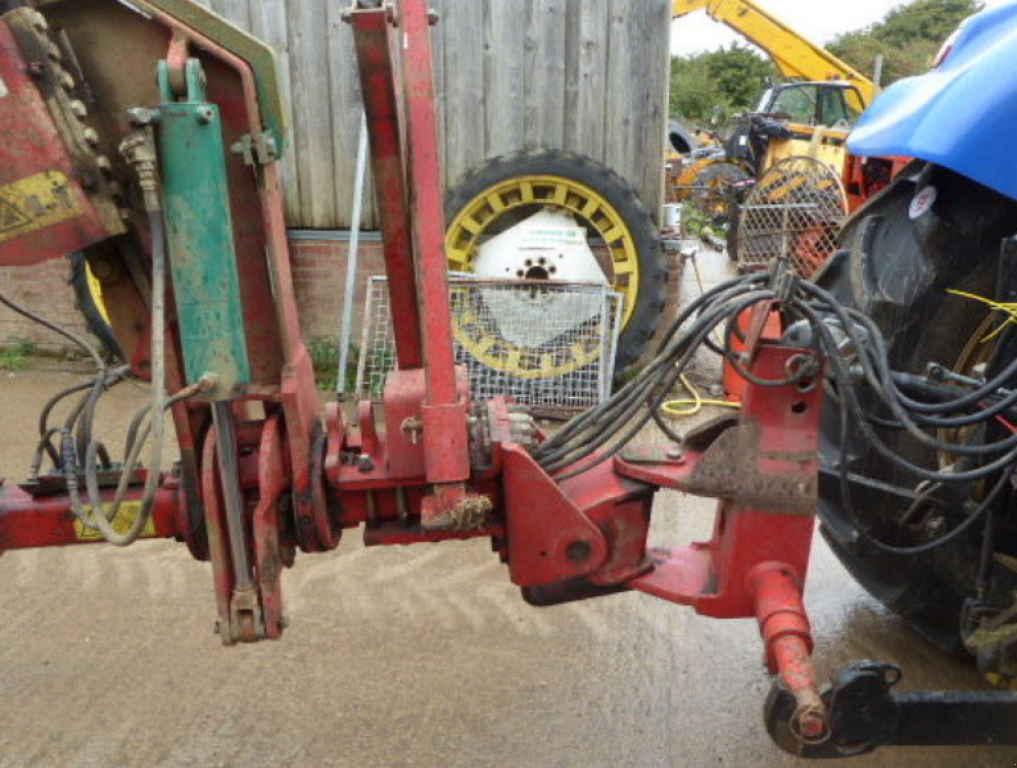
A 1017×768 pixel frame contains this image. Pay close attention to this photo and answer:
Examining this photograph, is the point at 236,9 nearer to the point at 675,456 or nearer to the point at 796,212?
the point at 675,456

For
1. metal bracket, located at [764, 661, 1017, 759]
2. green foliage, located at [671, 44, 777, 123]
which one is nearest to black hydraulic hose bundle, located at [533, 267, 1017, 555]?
metal bracket, located at [764, 661, 1017, 759]

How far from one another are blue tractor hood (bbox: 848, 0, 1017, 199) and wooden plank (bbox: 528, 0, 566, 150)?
312 cm

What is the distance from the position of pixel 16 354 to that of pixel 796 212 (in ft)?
20.1

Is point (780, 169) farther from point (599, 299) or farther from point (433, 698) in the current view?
point (433, 698)

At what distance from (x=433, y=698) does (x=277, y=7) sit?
4370 millimetres

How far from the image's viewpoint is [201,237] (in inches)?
66.4

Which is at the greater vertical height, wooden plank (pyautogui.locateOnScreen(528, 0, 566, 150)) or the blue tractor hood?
wooden plank (pyautogui.locateOnScreen(528, 0, 566, 150))

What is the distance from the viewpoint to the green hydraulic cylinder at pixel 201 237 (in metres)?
1.62

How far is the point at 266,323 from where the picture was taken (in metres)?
1.88

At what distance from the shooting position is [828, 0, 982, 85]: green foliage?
29.8 meters

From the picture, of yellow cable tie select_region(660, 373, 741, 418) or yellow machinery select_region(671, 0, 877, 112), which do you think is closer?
yellow cable tie select_region(660, 373, 741, 418)

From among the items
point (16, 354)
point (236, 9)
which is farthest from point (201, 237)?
point (16, 354)

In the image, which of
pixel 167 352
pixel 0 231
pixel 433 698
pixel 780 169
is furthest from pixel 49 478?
pixel 780 169

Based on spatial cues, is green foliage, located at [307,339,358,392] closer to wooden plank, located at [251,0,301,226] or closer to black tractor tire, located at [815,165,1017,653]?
wooden plank, located at [251,0,301,226]
